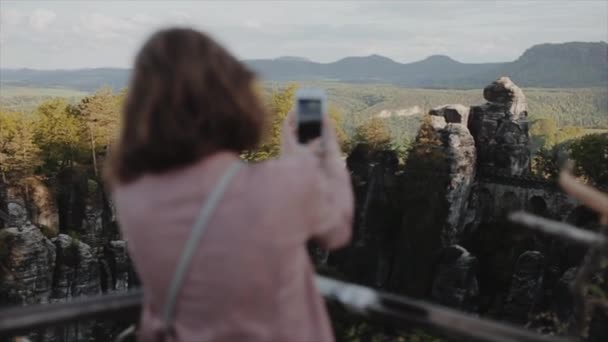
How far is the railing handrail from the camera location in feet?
7.29

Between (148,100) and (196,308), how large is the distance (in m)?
0.64

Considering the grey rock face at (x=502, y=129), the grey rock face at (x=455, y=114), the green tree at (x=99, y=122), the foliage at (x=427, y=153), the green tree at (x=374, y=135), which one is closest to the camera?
the foliage at (x=427, y=153)

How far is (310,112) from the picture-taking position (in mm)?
2299

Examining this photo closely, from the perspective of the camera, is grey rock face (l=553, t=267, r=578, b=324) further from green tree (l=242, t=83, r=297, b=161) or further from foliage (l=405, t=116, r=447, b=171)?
green tree (l=242, t=83, r=297, b=161)

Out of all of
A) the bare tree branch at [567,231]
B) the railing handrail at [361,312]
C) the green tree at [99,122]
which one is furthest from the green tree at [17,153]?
the bare tree branch at [567,231]

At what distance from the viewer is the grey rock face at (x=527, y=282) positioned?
20.5 m

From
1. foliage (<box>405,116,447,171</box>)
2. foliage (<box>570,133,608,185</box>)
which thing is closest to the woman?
foliage (<box>405,116,447,171</box>)

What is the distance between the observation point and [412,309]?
2.33 meters

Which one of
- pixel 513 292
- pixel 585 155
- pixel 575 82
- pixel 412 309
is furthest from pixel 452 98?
pixel 412 309

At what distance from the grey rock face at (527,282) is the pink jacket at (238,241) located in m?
19.9

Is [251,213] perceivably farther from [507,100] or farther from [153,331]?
[507,100]

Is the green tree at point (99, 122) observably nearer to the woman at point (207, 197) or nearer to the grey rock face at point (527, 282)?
the grey rock face at point (527, 282)

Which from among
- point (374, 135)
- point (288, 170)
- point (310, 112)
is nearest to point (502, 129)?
point (374, 135)

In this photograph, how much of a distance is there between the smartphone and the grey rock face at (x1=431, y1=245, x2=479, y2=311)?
64.1 feet
